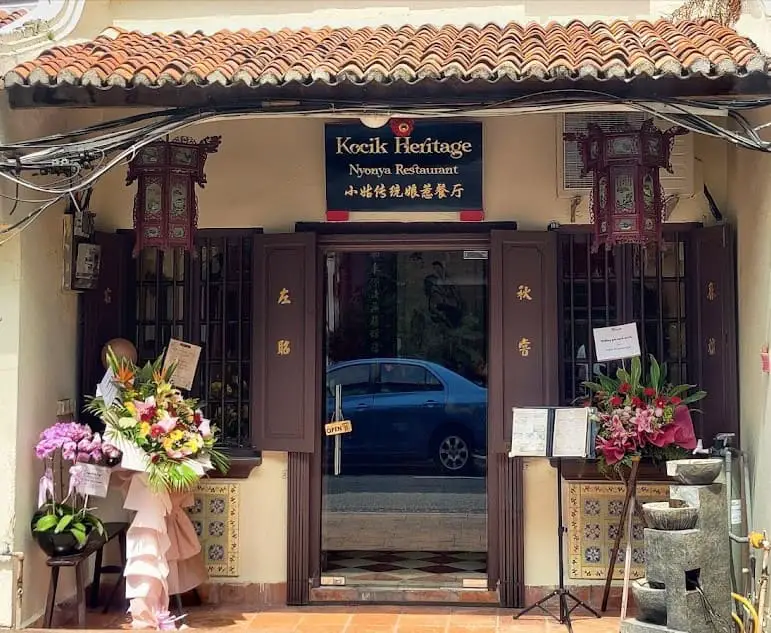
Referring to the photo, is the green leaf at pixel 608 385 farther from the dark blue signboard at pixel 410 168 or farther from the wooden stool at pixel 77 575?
the wooden stool at pixel 77 575

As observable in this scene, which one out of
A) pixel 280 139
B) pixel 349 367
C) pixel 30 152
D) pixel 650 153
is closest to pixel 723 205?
pixel 650 153

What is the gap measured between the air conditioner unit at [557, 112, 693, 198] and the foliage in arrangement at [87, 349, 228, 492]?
320 centimetres

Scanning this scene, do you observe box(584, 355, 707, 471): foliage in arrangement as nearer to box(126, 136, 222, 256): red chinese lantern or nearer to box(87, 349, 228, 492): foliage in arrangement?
box(87, 349, 228, 492): foliage in arrangement

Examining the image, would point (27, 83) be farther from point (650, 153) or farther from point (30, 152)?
point (650, 153)

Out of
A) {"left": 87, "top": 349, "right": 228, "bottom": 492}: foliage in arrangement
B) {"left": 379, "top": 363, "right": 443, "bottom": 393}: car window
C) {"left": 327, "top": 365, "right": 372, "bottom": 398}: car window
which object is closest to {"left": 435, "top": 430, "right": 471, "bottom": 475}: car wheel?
{"left": 379, "top": 363, "right": 443, "bottom": 393}: car window

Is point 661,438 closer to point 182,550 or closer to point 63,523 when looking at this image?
point 182,550

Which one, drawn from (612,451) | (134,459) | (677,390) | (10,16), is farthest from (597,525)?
(10,16)

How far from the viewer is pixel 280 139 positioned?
22.5 feet

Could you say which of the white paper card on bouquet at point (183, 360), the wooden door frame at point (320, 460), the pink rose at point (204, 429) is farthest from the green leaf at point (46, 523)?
the wooden door frame at point (320, 460)

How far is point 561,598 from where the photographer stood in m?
6.12

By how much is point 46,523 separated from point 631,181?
445cm

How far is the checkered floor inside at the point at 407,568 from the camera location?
22.8ft

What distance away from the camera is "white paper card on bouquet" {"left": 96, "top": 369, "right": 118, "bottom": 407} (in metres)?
6.22

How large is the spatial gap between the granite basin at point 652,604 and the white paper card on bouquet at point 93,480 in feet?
11.4
